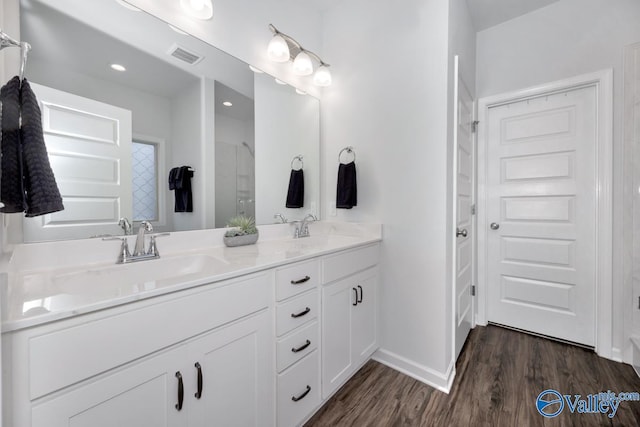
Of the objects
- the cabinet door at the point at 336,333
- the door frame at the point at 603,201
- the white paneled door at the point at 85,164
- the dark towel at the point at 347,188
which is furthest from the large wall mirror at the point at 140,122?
the door frame at the point at 603,201

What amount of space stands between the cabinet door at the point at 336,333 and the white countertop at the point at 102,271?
26 centimetres

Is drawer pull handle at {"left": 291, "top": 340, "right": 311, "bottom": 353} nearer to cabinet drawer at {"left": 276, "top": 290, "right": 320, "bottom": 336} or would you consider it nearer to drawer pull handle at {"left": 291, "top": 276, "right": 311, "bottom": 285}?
cabinet drawer at {"left": 276, "top": 290, "right": 320, "bottom": 336}

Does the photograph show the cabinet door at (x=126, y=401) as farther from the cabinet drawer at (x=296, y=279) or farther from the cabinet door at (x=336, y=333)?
the cabinet door at (x=336, y=333)

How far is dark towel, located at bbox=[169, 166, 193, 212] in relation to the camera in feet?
4.48

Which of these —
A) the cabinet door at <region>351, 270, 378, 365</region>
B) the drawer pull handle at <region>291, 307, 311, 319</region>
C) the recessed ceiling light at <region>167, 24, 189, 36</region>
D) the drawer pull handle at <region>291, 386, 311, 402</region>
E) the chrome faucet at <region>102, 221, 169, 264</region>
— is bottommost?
the drawer pull handle at <region>291, 386, 311, 402</region>

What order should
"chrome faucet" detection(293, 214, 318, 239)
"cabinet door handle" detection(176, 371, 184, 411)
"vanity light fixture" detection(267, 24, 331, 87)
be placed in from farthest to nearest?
"chrome faucet" detection(293, 214, 318, 239) < "vanity light fixture" detection(267, 24, 331, 87) < "cabinet door handle" detection(176, 371, 184, 411)

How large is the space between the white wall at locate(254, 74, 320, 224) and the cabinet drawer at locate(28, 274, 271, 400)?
2.98 feet

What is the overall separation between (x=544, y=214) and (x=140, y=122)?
2.86m

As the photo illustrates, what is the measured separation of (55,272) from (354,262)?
4.41 feet

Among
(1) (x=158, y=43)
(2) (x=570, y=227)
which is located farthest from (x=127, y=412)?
(2) (x=570, y=227)

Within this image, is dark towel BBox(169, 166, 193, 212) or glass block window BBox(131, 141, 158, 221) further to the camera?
dark towel BBox(169, 166, 193, 212)

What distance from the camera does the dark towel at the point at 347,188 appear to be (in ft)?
6.27

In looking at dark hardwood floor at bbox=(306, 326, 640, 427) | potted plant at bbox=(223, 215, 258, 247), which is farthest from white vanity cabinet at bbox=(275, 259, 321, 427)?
potted plant at bbox=(223, 215, 258, 247)

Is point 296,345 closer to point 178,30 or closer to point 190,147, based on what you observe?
point 190,147
